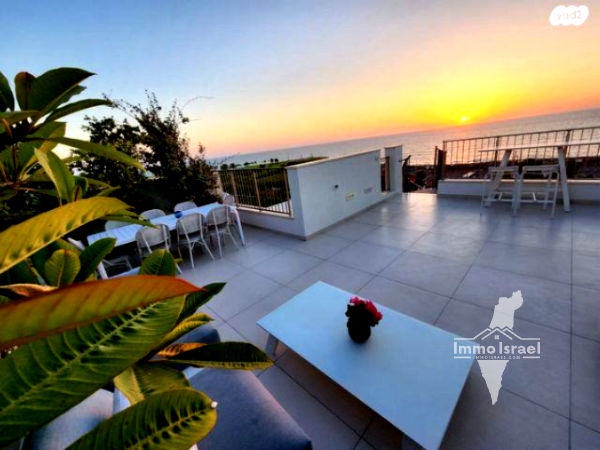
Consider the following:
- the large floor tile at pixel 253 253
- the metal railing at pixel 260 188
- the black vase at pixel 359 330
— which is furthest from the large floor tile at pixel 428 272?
the metal railing at pixel 260 188

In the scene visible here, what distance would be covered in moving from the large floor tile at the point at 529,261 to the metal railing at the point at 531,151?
6.71 feet

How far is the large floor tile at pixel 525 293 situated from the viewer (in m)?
2.09

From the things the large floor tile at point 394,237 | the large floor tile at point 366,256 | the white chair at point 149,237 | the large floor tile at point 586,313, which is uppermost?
the white chair at point 149,237

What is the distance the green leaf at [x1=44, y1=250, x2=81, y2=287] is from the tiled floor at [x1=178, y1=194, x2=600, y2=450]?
5.28 feet

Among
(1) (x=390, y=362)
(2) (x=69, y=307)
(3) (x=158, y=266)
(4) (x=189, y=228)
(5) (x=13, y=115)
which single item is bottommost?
(1) (x=390, y=362)

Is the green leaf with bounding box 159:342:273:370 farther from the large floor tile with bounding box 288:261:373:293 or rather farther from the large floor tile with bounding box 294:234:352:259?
the large floor tile with bounding box 294:234:352:259

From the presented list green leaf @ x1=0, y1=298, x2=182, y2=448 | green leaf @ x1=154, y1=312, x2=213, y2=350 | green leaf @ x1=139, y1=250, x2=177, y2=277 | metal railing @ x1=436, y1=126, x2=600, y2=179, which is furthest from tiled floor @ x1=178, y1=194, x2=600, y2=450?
green leaf @ x1=0, y1=298, x2=182, y2=448

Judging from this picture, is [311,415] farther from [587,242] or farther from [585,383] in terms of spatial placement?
[587,242]

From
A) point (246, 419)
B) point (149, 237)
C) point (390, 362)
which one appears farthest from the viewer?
point (149, 237)

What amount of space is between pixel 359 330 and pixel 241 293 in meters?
1.75

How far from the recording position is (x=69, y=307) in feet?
0.63

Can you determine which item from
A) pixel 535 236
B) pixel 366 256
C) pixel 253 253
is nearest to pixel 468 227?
pixel 535 236

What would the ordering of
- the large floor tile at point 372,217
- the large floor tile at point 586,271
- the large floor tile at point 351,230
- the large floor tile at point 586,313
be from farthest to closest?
1. the large floor tile at point 372,217
2. the large floor tile at point 351,230
3. the large floor tile at point 586,271
4. the large floor tile at point 586,313

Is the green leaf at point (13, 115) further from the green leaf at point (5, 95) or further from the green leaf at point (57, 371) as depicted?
the green leaf at point (57, 371)
